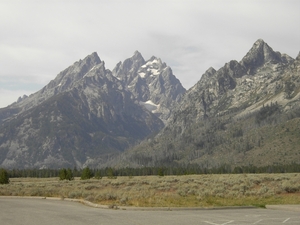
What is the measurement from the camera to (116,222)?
1972 cm

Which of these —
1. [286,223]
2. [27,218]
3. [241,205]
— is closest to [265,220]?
[286,223]

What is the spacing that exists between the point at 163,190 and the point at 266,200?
15.5 metres

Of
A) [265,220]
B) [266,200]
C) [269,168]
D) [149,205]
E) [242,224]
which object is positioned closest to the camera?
[242,224]

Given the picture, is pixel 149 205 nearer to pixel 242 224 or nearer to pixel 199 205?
pixel 199 205

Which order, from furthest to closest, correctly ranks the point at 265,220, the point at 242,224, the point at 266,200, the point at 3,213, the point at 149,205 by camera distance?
the point at 266,200 < the point at 149,205 < the point at 3,213 < the point at 265,220 < the point at 242,224

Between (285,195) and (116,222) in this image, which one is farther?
(285,195)

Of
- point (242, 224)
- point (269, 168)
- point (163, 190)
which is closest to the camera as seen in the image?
point (242, 224)

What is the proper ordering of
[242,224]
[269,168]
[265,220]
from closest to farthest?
1. [242,224]
2. [265,220]
3. [269,168]

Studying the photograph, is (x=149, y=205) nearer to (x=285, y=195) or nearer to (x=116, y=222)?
(x=116, y=222)

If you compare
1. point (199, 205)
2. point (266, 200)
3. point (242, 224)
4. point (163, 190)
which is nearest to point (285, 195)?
point (266, 200)

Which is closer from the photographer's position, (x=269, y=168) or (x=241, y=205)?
(x=241, y=205)

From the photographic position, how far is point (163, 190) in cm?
4494

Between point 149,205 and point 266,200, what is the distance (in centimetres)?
1267

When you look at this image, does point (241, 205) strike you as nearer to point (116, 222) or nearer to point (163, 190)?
point (116, 222)
